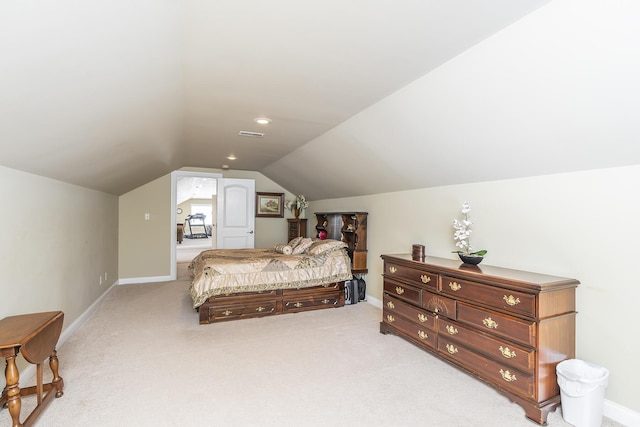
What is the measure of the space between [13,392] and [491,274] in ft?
Answer: 10.6

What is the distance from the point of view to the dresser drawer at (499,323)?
223 centimetres

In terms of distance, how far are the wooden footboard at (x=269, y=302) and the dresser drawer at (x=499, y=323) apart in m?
Result: 2.23

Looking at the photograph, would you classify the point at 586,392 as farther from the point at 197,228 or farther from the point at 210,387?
the point at 197,228

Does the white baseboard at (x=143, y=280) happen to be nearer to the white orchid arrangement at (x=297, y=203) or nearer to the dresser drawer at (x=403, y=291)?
the white orchid arrangement at (x=297, y=203)

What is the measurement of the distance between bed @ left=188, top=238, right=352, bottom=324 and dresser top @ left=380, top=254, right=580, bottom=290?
1416 millimetres

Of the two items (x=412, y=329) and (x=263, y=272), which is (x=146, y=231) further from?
(x=412, y=329)

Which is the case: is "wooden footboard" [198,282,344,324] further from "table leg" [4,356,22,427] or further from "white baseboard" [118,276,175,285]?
"white baseboard" [118,276,175,285]

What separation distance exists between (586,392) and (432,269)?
52.5 inches

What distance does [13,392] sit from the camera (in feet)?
6.02

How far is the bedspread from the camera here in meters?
4.00

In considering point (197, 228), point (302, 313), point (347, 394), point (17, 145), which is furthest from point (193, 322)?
point (197, 228)

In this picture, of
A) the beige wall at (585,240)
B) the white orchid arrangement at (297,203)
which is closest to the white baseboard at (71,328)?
the white orchid arrangement at (297,203)

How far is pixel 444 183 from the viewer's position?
356cm

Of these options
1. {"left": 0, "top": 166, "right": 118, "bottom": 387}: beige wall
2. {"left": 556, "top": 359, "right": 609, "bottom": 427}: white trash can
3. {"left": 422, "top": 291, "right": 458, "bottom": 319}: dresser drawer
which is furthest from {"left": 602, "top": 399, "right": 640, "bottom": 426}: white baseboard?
{"left": 0, "top": 166, "right": 118, "bottom": 387}: beige wall
